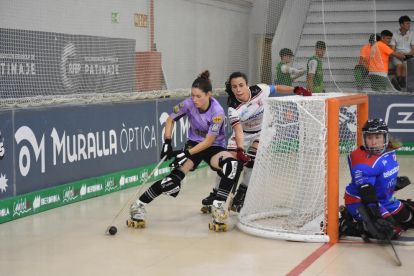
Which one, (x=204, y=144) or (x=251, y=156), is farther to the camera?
(x=251, y=156)

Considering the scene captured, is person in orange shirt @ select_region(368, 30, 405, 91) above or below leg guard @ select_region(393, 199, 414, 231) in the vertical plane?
above

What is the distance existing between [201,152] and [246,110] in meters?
0.72

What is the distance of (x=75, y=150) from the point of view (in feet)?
24.5

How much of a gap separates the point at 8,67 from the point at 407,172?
5976mm

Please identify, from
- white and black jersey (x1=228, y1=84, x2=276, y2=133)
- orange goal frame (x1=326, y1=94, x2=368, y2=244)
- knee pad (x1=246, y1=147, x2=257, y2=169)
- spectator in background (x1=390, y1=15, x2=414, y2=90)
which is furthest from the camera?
spectator in background (x1=390, y1=15, x2=414, y2=90)

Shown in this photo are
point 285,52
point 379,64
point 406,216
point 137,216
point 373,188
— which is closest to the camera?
point 373,188

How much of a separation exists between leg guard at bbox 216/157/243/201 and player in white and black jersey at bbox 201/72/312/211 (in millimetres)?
114

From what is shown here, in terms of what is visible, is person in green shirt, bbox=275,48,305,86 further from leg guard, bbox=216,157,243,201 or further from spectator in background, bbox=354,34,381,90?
leg guard, bbox=216,157,243,201

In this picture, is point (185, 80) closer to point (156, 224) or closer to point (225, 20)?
point (225, 20)

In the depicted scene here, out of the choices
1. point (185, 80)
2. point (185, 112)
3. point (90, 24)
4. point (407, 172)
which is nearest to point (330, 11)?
point (185, 80)

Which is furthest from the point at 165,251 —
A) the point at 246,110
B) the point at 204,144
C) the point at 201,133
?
the point at 246,110

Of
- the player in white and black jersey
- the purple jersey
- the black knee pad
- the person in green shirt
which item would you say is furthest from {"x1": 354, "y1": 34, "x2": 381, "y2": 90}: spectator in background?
the black knee pad

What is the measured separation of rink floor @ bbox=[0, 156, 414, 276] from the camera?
459 centimetres

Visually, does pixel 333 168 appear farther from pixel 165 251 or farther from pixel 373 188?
pixel 165 251
